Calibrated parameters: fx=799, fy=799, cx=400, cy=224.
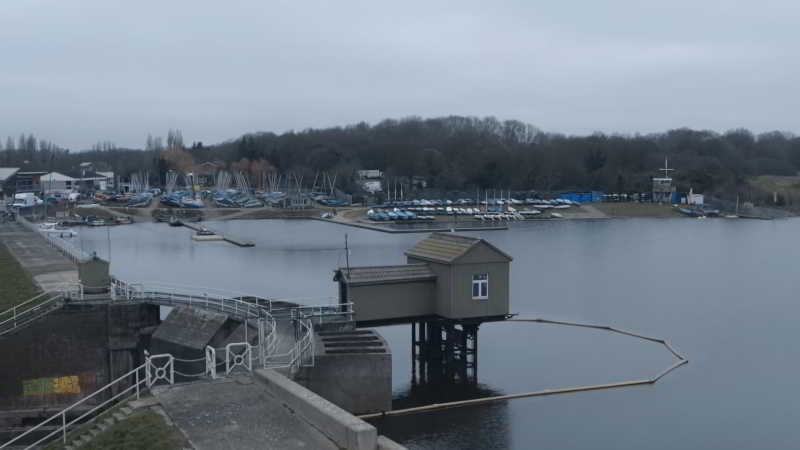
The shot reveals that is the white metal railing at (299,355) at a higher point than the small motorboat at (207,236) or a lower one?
higher

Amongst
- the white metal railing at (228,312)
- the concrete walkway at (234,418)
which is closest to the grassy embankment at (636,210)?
the white metal railing at (228,312)

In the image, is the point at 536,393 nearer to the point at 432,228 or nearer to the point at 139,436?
the point at 139,436

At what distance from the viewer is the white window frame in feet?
69.0

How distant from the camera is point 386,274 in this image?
20.9 m

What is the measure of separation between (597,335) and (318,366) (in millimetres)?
13666

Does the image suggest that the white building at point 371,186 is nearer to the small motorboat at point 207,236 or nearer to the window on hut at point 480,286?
the small motorboat at point 207,236

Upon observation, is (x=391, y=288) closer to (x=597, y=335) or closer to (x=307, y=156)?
(x=597, y=335)

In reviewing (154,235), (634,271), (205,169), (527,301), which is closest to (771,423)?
(527,301)

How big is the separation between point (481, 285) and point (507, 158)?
89.8m

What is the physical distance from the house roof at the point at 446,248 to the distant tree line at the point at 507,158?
8338 centimetres

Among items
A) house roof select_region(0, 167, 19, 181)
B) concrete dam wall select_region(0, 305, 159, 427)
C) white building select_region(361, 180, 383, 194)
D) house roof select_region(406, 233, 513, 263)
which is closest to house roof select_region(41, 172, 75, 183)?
house roof select_region(0, 167, 19, 181)

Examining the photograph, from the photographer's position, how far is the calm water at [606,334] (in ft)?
60.3

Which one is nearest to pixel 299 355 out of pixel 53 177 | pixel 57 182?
pixel 57 182

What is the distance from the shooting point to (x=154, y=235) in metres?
70.5
